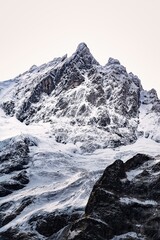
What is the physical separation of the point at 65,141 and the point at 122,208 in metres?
93.2

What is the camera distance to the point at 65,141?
159 meters

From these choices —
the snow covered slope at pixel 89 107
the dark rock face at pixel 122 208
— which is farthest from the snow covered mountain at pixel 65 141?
the dark rock face at pixel 122 208

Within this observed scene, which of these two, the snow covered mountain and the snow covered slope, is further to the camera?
the snow covered slope

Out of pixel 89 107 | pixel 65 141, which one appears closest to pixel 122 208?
pixel 65 141

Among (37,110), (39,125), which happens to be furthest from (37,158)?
(37,110)

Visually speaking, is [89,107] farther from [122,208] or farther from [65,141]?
[122,208]

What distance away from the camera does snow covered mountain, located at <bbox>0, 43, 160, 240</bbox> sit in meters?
86.8

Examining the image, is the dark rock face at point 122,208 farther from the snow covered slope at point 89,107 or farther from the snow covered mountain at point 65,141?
the snow covered slope at point 89,107

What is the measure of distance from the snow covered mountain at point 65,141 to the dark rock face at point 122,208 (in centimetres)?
987

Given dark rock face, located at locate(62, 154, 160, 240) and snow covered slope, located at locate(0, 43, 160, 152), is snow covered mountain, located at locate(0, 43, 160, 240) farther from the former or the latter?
dark rock face, located at locate(62, 154, 160, 240)

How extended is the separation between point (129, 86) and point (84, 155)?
177 feet

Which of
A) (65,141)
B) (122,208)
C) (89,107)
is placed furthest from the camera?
(89,107)

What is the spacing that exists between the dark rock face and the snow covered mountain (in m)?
9.87

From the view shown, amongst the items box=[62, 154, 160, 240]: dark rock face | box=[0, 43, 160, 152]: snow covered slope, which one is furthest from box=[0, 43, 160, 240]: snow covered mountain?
box=[62, 154, 160, 240]: dark rock face
